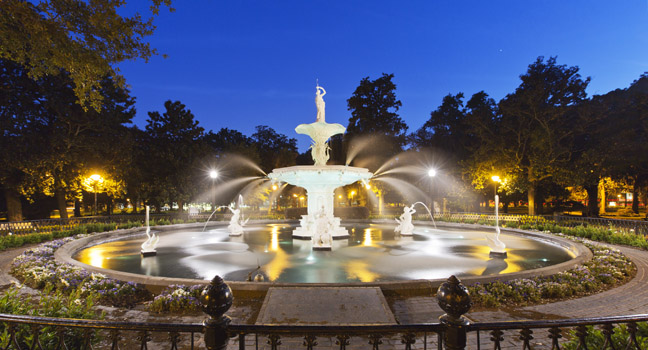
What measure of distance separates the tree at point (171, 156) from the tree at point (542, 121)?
3106 cm

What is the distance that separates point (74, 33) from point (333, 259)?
367 inches

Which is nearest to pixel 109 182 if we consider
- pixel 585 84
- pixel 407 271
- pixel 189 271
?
pixel 189 271

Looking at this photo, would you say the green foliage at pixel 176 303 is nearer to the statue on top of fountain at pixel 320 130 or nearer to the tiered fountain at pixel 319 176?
the tiered fountain at pixel 319 176

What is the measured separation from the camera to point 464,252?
1220cm

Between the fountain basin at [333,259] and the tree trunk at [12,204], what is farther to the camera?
the tree trunk at [12,204]

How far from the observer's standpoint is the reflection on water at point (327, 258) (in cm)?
900

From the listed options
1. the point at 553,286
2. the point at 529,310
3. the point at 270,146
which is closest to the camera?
the point at 529,310

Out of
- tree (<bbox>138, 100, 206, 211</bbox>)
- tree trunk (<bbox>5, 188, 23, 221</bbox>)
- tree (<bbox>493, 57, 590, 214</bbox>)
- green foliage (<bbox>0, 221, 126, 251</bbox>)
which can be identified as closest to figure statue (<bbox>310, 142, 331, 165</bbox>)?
green foliage (<bbox>0, 221, 126, 251</bbox>)

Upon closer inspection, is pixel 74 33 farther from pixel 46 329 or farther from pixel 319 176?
pixel 319 176

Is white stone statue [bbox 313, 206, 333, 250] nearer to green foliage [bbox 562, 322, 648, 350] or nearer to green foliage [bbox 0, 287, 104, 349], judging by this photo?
green foliage [bbox 0, 287, 104, 349]

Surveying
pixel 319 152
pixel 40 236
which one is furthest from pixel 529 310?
pixel 40 236

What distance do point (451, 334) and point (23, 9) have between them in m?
9.08

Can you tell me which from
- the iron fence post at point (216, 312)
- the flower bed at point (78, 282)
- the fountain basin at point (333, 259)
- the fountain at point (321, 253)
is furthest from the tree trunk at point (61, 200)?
the iron fence post at point (216, 312)

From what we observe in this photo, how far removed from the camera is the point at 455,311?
9.07 ft
